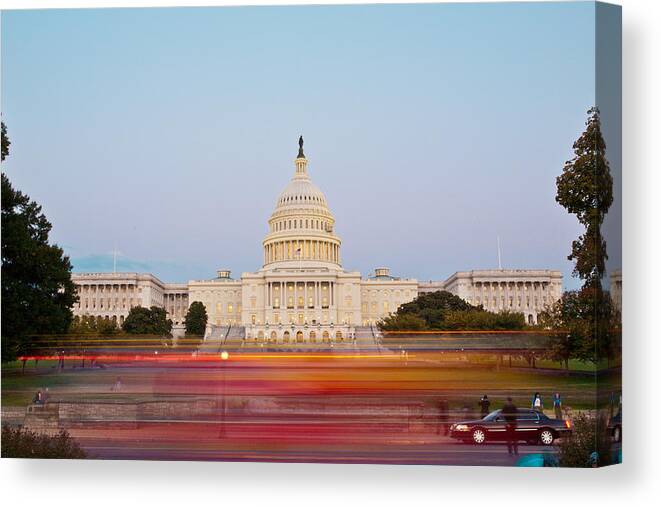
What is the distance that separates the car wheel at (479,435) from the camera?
27375 mm

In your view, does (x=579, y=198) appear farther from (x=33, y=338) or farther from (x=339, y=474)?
(x=33, y=338)

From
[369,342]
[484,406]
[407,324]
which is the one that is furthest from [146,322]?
[484,406]

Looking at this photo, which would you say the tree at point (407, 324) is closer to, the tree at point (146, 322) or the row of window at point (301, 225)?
the tree at point (146, 322)

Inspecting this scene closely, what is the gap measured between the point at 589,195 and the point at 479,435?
28.4ft

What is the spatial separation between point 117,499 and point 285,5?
15.9 m

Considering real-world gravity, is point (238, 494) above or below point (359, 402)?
below

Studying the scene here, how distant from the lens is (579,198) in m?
31.2

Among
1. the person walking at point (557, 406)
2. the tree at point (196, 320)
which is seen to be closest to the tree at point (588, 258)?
the person walking at point (557, 406)

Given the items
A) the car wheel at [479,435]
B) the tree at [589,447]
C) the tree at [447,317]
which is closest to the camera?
the tree at [589,447]

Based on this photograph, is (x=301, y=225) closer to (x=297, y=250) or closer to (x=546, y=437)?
(x=297, y=250)

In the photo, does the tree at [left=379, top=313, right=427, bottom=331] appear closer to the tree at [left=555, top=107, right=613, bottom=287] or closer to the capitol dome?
the tree at [left=555, top=107, right=613, bottom=287]

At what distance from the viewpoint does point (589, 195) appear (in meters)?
29.9

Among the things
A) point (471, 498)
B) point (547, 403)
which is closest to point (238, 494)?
point (471, 498)

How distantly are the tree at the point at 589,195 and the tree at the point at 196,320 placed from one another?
6306 cm
